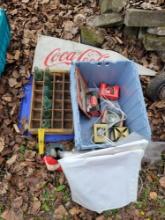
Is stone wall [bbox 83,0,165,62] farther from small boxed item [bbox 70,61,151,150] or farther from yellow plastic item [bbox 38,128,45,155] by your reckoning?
yellow plastic item [bbox 38,128,45,155]

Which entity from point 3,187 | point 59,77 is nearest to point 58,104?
point 59,77

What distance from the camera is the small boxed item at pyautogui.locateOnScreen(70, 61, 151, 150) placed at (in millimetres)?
2559

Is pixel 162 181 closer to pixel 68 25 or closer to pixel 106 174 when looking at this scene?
pixel 106 174

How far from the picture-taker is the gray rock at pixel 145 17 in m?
3.01

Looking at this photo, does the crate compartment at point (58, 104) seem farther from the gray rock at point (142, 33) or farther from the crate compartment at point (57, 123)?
the gray rock at point (142, 33)

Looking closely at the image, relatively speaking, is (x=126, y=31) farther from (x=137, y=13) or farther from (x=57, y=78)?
(x=57, y=78)

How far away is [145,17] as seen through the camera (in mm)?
3039

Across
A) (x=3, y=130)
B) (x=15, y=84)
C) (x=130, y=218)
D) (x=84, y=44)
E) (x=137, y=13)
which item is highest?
(x=137, y=13)

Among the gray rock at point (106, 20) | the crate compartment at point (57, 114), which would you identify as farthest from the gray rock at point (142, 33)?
the crate compartment at point (57, 114)

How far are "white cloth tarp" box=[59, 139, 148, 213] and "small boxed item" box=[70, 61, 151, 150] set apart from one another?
0.25 metres

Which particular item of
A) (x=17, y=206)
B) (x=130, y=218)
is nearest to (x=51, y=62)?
(x=17, y=206)

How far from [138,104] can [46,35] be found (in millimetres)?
1398

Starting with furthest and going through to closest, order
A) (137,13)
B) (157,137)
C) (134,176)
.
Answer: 1. (137,13)
2. (157,137)
3. (134,176)

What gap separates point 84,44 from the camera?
331 centimetres
